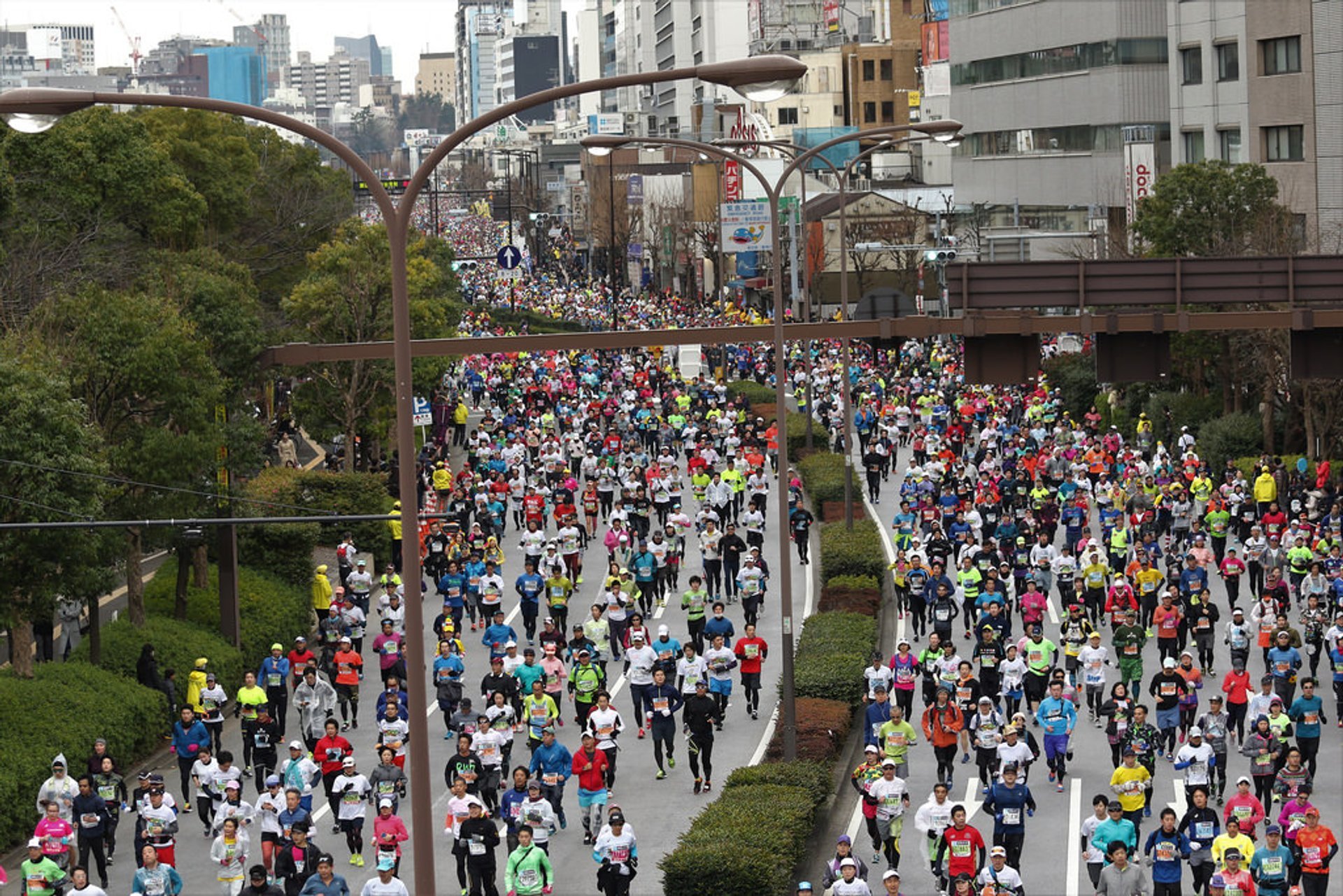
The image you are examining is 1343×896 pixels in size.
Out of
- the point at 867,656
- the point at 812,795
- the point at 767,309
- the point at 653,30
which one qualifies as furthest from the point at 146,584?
the point at 653,30

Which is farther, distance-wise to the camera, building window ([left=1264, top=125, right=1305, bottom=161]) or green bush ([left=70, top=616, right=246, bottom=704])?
building window ([left=1264, top=125, right=1305, bottom=161])

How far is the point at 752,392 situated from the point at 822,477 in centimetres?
1614

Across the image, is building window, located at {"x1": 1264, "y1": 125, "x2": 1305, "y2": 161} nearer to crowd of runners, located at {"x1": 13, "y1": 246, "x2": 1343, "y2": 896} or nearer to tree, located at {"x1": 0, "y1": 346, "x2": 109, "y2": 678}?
crowd of runners, located at {"x1": 13, "y1": 246, "x2": 1343, "y2": 896}

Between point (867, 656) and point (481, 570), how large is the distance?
23.7 ft

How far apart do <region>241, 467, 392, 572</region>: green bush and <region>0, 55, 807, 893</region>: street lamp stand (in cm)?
2367

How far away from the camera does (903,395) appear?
5272 centimetres

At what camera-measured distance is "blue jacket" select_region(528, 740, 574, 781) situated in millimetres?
20844

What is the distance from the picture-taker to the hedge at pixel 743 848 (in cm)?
1800

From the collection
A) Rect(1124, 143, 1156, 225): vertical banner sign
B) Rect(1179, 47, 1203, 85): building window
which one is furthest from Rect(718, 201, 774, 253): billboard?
Rect(1179, 47, 1203, 85): building window

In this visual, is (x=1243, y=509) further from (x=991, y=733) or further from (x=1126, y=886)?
(x=1126, y=886)

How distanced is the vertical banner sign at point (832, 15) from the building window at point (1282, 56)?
7483 cm

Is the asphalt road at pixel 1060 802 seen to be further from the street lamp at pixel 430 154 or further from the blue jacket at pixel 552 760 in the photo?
the street lamp at pixel 430 154

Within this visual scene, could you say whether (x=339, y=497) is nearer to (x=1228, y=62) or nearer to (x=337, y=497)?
(x=337, y=497)

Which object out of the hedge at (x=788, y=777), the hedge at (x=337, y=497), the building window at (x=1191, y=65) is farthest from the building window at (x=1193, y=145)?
the hedge at (x=788, y=777)
